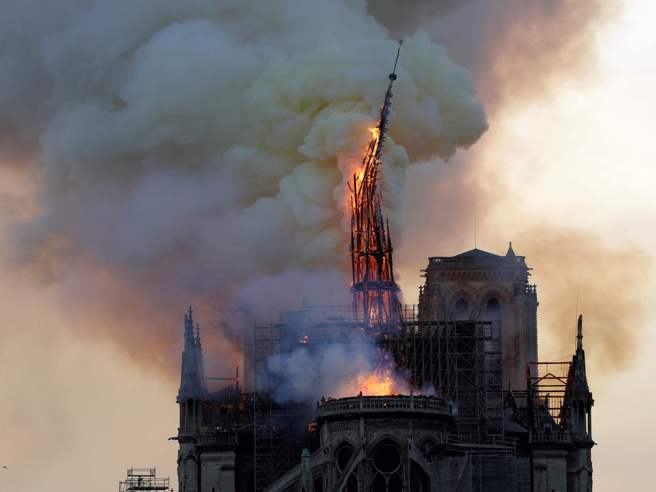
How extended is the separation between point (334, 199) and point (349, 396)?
18.2m

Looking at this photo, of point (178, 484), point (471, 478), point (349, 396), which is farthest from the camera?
point (178, 484)

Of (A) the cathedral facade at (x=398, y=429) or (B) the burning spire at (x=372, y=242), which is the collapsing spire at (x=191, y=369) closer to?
(A) the cathedral facade at (x=398, y=429)

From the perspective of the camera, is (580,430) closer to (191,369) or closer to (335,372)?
(335,372)

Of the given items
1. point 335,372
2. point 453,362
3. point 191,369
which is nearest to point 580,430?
point 453,362

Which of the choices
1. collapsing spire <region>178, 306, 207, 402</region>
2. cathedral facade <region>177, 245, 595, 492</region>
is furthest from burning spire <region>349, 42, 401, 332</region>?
collapsing spire <region>178, 306, 207, 402</region>

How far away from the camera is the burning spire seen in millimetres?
173000

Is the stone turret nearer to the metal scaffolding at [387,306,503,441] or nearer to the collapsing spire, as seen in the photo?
the metal scaffolding at [387,306,503,441]

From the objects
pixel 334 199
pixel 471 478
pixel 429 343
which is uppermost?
pixel 334 199

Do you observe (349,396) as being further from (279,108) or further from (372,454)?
(279,108)

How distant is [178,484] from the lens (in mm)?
173375

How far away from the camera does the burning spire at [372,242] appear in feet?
568

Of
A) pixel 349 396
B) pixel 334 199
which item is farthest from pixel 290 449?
pixel 334 199

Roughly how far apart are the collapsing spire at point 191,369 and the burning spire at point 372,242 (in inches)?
495

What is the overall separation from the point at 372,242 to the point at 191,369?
16203mm
